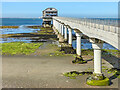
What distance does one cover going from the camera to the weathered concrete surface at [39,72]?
21547 mm

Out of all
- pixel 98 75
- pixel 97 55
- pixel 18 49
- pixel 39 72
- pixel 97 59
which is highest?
pixel 97 55

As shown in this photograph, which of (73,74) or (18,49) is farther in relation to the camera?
(18,49)

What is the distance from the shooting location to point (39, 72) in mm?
25938

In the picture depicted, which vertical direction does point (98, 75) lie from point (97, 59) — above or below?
below

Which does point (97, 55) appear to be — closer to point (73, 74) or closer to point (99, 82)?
point (99, 82)

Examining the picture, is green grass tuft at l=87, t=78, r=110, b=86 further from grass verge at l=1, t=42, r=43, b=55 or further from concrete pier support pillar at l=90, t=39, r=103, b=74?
grass verge at l=1, t=42, r=43, b=55

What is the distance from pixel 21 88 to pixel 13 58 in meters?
14.4

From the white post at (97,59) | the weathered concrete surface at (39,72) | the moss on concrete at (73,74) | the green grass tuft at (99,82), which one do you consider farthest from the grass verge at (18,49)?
the green grass tuft at (99,82)

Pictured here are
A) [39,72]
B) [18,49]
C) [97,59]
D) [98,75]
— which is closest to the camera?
[98,75]

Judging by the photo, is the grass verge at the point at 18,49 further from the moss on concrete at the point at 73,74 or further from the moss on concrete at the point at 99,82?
the moss on concrete at the point at 99,82

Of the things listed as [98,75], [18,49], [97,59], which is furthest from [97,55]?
[18,49]

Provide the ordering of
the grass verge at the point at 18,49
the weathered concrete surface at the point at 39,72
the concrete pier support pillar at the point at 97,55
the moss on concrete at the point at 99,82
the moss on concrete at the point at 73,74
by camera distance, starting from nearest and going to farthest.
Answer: the moss on concrete at the point at 99,82
the weathered concrete surface at the point at 39,72
the concrete pier support pillar at the point at 97,55
the moss on concrete at the point at 73,74
the grass verge at the point at 18,49

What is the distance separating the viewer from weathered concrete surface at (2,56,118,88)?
21547mm

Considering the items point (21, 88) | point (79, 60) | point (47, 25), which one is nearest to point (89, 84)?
point (21, 88)
